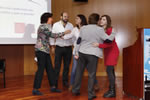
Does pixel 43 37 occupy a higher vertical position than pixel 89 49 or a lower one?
higher

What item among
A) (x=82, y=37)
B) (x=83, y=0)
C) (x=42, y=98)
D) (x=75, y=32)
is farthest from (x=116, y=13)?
(x=42, y=98)

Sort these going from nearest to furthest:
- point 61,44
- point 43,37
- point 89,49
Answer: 1. point 89,49
2. point 43,37
3. point 61,44

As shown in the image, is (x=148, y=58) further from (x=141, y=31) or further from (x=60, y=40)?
(x=60, y=40)

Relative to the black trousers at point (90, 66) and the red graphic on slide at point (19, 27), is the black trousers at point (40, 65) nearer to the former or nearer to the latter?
the black trousers at point (90, 66)

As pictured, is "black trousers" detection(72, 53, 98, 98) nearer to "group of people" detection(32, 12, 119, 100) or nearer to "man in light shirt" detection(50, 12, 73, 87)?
"group of people" detection(32, 12, 119, 100)

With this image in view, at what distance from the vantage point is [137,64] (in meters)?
3.04

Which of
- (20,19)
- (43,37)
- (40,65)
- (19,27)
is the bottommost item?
(40,65)

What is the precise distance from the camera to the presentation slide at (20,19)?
4.44m

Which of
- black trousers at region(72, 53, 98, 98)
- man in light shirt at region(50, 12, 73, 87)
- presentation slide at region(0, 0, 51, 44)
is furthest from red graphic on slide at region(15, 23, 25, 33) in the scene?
black trousers at region(72, 53, 98, 98)

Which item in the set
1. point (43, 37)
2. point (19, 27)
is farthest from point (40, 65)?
point (19, 27)

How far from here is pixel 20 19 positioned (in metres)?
4.65

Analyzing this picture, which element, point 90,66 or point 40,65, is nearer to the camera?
point 90,66

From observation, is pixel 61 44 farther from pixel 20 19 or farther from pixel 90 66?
pixel 20 19

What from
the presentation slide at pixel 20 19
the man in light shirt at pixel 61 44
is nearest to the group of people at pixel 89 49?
the man in light shirt at pixel 61 44
